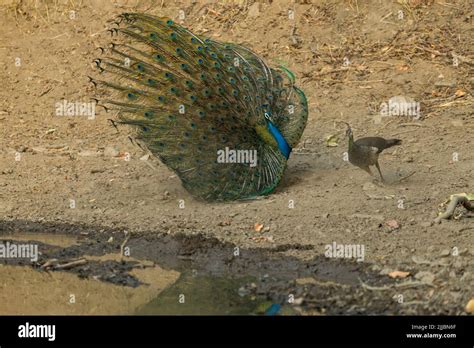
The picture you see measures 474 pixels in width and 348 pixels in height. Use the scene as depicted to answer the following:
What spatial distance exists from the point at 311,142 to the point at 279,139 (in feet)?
5.23

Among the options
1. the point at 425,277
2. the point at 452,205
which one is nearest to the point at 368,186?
the point at 452,205

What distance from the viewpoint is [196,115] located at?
357 inches

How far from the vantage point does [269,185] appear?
910 centimetres

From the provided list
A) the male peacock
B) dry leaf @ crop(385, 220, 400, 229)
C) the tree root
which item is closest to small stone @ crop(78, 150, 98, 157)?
the male peacock

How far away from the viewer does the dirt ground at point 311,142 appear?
7.93m

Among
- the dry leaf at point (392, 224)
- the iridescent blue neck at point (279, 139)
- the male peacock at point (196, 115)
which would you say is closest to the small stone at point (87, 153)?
the male peacock at point (196, 115)

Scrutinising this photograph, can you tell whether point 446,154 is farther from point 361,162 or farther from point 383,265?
point 383,265

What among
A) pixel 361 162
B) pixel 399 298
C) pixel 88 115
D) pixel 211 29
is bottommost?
pixel 399 298

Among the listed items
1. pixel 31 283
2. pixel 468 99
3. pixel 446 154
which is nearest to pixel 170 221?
pixel 31 283

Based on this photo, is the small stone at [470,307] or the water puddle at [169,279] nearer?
the small stone at [470,307]

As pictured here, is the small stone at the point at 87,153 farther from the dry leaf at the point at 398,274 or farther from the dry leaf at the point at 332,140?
the dry leaf at the point at 398,274

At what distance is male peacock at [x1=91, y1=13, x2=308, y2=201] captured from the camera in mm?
9031

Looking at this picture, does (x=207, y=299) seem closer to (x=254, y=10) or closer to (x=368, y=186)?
(x=368, y=186)

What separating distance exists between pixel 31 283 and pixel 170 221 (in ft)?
5.14
